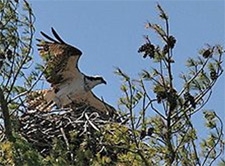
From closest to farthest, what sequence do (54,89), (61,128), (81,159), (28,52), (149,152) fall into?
(149,152)
(81,159)
(28,52)
(61,128)
(54,89)

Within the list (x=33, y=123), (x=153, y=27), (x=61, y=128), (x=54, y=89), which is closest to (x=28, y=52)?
(x=153, y=27)

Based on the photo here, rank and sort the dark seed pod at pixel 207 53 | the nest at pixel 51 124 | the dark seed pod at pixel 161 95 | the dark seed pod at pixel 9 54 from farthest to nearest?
the nest at pixel 51 124
the dark seed pod at pixel 9 54
the dark seed pod at pixel 207 53
the dark seed pod at pixel 161 95

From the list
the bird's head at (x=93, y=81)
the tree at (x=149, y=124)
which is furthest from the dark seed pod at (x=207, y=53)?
the bird's head at (x=93, y=81)

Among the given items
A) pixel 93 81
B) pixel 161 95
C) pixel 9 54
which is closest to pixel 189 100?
pixel 161 95

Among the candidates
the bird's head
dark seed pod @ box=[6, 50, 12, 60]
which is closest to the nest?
dark seed pod @ box=[6, 50, 12, 60]

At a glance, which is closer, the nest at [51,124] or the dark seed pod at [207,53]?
the dark seed pod at [207,53]

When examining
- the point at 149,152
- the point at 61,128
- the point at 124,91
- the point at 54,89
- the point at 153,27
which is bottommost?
the point at 149,152

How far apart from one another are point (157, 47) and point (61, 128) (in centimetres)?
156

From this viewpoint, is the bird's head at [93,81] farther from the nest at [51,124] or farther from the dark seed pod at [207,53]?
the dark seed pod at [207,53]

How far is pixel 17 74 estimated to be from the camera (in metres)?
2.23

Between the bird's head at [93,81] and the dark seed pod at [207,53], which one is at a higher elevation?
the bird's head at [93,81]

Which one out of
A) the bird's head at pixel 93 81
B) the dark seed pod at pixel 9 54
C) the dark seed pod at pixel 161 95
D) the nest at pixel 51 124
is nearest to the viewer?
the dark seed pod at pixel 161 95

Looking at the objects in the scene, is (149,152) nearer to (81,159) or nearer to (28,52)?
(81,159)

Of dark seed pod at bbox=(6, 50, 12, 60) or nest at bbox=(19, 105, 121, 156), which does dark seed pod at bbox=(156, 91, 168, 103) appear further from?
nest at bbox=(19, 105, 121, 156)
